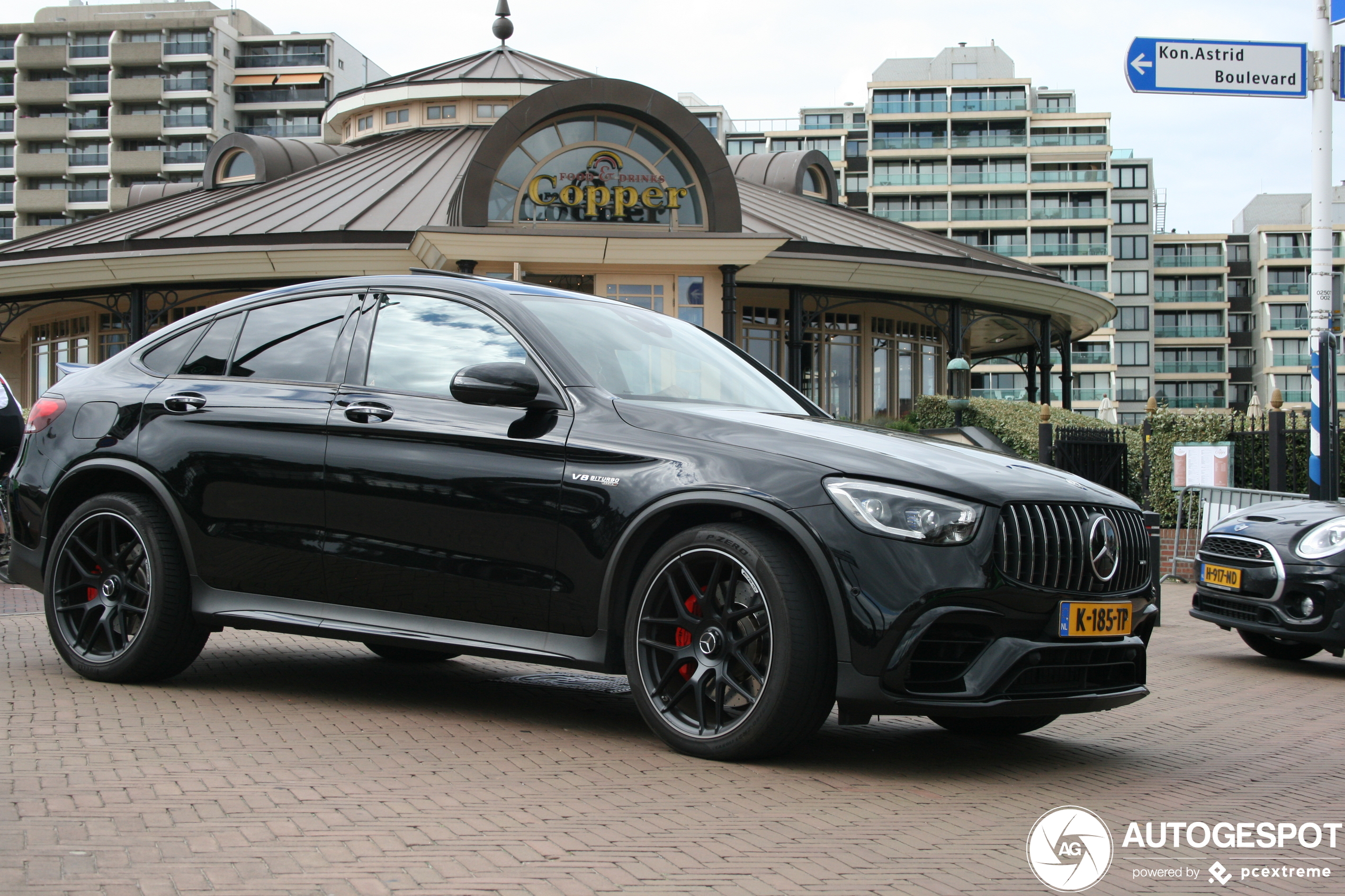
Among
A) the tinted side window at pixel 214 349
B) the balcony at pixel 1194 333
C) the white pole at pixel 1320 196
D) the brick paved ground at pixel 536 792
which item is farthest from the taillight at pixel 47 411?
the balcony at pixel 1194 333

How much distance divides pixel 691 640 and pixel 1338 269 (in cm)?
13032

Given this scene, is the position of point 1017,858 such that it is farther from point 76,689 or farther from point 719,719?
point 76,689

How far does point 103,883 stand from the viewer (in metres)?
3.23

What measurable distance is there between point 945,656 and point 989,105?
114 meters

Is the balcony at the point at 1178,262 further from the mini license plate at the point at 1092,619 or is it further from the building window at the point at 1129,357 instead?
the mini license plate at the point at 1092,619

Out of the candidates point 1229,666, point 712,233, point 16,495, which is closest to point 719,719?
point 16,495

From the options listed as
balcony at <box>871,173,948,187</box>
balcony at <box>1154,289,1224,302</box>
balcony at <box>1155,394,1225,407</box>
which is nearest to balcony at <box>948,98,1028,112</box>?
balcony at <box>871,173,948,187</box>

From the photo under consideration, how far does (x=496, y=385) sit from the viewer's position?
502cm

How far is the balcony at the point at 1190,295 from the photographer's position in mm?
117188

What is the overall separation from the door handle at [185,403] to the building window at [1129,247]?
115m

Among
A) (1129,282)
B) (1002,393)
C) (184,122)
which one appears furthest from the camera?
(1129,282)

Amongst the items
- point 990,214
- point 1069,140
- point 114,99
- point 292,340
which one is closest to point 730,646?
point 292,340

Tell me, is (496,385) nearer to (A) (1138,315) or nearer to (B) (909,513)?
(B) (909,513)

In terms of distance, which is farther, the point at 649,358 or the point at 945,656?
the point at 649,358
